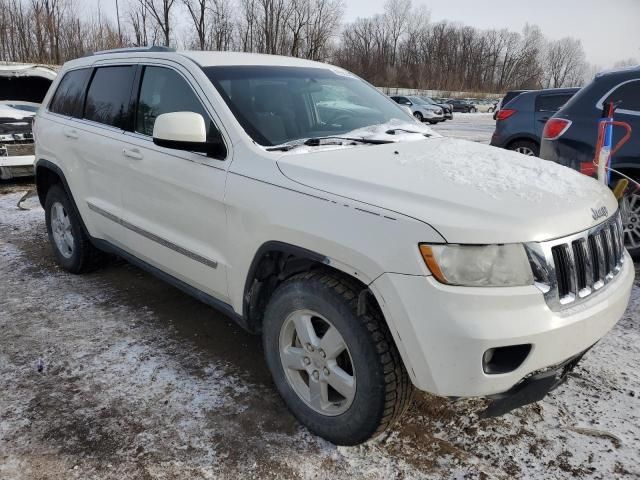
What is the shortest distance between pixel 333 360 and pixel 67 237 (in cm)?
325

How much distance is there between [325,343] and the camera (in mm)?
2248

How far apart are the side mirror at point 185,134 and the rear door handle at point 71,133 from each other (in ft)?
5.47

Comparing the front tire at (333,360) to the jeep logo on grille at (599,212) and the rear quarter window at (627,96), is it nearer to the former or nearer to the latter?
the jeep logo on grille at (599,212)

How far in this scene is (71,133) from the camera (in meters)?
4.04

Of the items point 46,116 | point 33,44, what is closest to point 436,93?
point 33,44

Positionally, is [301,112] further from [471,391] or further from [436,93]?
[436,93]

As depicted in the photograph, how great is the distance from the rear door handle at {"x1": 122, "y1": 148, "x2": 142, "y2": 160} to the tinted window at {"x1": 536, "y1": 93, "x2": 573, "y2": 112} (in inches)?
266

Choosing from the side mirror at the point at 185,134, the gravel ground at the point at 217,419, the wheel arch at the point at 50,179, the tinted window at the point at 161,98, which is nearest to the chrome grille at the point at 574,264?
the gravel ground at the point at 217,419

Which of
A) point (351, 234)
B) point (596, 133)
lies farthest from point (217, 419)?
point (596, 133)

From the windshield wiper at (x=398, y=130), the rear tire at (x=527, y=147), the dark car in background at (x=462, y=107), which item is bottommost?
the dark car in background at (x=462, y=107)

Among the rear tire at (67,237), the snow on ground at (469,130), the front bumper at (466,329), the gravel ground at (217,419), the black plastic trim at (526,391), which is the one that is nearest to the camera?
the front bumper at (466,329)

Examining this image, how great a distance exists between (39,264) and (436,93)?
63.0m

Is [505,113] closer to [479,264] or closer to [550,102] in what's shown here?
[550,102]

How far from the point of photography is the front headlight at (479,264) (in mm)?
1841
